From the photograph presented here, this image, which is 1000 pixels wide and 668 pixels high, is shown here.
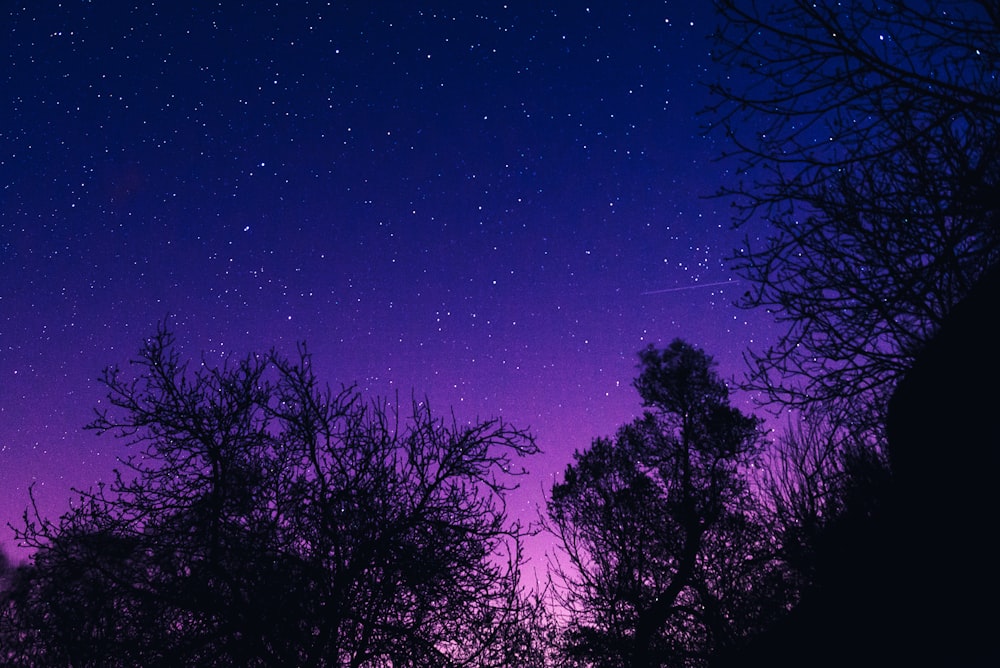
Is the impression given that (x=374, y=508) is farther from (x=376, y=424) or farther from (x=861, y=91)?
(x=861, y=91)

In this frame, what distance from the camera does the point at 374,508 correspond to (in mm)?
8391

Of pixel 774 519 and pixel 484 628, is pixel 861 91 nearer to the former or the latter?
pixel 484 628

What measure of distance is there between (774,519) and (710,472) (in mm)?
2494

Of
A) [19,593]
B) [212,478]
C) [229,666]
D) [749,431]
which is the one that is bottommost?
[229,666]

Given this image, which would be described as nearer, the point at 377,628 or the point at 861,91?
the point at 861,91

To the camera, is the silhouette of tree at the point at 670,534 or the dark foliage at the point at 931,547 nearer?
the dark foliage at the point at 931,547

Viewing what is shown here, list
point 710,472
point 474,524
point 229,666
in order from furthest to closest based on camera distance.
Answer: point 710,472 < point 474,524 < point 229,666

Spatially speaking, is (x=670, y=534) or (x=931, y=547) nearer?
(x=931, y=547)

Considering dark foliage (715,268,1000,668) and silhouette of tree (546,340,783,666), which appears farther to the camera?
silhouette of tree (546,340,783,666)

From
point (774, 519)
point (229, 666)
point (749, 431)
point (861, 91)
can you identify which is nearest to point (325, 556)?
point (229, 666)

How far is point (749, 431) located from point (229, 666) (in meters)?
14.2

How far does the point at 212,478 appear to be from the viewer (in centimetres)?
802

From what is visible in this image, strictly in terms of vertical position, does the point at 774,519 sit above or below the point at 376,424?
below

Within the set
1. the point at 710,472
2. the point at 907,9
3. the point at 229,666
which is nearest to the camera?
the point at 907,9
